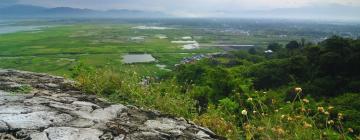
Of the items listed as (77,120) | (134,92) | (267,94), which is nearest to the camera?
(77,120)

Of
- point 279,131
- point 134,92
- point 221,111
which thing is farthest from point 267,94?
point 279,131

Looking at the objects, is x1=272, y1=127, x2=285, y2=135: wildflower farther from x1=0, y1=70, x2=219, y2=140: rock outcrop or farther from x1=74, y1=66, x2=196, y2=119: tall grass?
x1=74, y1=66, x2=196, y2=119: tall grass

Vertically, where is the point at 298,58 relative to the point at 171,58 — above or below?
above

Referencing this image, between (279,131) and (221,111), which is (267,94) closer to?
(221,111)

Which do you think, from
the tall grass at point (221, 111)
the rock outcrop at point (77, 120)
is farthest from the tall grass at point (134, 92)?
the rock outcrop at point (77, 120)

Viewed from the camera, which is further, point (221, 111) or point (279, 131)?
point (221, 111)

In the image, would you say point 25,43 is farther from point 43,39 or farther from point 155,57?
point 155,57

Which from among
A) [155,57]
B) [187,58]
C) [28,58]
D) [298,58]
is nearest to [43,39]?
[28,58]

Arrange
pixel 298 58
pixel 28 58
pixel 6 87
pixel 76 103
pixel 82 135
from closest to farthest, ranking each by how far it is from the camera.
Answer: pixel 82 135, pixel 76 103, pixel 6 87, pixel 298 58, pixel 28 58
